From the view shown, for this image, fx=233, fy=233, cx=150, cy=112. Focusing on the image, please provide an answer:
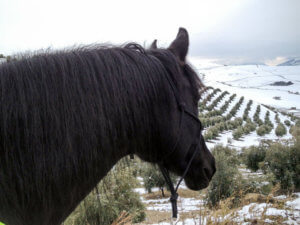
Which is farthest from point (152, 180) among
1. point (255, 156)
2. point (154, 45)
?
point (154, 45)

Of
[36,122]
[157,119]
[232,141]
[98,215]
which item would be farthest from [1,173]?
[232,141]

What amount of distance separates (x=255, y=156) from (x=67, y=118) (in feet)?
43.4

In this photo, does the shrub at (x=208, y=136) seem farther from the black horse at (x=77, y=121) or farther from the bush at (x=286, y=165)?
the black horse at (x=77, y=121)

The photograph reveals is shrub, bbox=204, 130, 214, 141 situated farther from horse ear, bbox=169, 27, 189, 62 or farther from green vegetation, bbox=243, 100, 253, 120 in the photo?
horse ear, bbox=169, 27, 189, 62

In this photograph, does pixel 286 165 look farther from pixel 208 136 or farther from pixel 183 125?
pixel 208 136

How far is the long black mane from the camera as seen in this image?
0.83 meters

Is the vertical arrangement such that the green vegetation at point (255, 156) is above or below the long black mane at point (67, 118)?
below

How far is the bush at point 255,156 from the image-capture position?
12.3 m

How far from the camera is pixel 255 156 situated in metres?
12.5

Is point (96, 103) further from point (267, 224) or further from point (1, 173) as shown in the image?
point (267, 224)

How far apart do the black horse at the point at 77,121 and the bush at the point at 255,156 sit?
41.3 feet

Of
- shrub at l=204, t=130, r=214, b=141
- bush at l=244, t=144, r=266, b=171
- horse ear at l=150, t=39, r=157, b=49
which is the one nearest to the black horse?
horse ear at l=150, t=39, r=157, b=49

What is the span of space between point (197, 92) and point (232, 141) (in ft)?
70.3

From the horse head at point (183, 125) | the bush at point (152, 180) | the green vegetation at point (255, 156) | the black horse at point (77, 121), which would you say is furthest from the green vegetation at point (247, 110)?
the black horse at point (77, 121)
